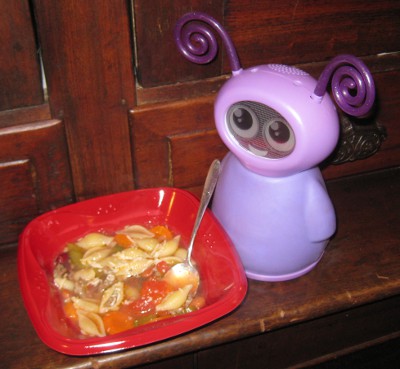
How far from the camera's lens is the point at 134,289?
67 cm

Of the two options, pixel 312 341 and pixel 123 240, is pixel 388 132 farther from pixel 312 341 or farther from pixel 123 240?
pixel 123 240

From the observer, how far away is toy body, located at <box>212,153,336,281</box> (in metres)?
0.61

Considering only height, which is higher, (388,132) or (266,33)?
(266,33)

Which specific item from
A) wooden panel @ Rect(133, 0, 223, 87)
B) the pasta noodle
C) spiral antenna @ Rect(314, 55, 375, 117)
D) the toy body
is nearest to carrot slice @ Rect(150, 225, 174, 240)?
the pasta noodle

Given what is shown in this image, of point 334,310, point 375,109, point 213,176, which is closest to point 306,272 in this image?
point 334,310

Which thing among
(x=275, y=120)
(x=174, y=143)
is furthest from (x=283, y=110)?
(x=174, y=143)

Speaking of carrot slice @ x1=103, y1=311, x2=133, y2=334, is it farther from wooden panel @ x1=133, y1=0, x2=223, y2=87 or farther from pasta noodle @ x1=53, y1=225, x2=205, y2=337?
wooden panel @ x1=133, y1=0, x2=223, y2=87

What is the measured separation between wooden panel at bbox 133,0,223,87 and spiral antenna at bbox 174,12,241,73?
0.02m

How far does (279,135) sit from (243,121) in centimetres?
5

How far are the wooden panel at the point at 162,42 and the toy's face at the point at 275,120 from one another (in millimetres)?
125

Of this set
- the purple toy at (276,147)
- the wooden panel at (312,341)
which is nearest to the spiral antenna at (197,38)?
the purple toy at (276,147)

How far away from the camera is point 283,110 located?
21.0 inches

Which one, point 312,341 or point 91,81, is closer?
point 91,81

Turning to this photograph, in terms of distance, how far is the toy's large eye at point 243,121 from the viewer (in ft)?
1.88
